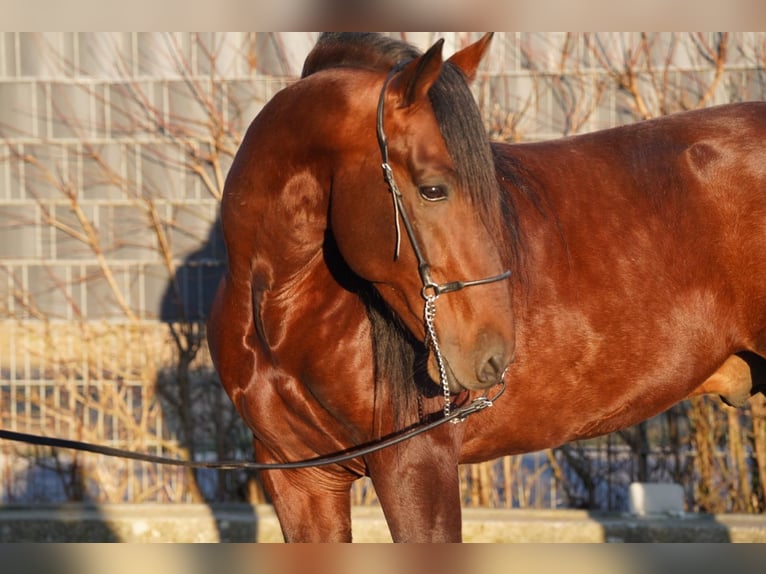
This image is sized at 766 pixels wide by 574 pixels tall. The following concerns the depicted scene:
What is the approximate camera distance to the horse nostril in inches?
93.5

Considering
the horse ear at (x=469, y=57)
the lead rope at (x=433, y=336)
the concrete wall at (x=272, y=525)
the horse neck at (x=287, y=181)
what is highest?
the horse ear at (x=469, y=57)

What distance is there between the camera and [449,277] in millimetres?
2402

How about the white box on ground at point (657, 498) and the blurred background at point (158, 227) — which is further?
the blurred background at point (158, 227)

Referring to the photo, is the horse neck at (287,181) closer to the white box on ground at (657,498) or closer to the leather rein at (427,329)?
the leather rein at (427,329)

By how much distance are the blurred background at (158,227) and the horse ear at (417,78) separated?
3684mm

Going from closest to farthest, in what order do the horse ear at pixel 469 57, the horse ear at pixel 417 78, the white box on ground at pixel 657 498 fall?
1. the horse ear at pixel 417 78
2. the horse ear at pixel 469 57
3. the white box on ground at pixel 657 498

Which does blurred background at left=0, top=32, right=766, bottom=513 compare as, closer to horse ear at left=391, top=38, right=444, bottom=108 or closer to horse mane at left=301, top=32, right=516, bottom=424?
horse mane at left=301, top=32, right=516, bottom=424

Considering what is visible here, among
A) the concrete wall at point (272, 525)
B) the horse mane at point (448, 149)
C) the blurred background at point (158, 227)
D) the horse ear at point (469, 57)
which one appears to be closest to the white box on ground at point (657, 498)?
the concrete wall at point (272, 525)

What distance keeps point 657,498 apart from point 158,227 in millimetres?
3489

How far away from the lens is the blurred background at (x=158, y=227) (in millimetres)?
6066

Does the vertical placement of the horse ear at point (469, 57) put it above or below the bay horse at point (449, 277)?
above

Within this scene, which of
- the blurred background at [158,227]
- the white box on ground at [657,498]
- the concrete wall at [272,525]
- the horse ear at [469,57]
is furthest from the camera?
the blurred background at [158,227]

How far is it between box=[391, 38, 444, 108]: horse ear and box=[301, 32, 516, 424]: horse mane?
5cm

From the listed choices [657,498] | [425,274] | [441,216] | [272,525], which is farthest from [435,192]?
[657,498]
